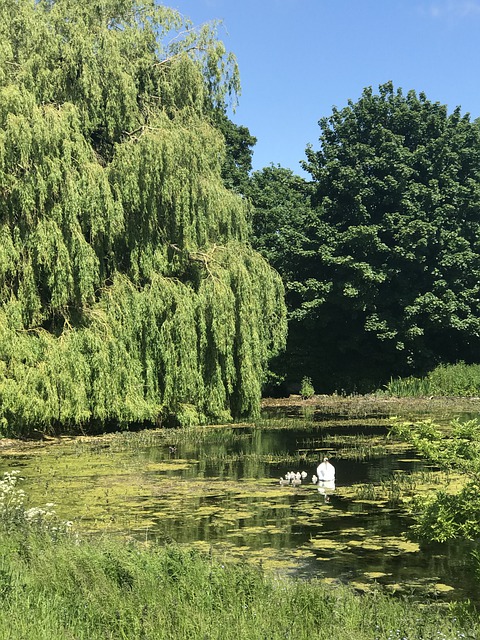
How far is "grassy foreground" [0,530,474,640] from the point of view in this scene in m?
6.74

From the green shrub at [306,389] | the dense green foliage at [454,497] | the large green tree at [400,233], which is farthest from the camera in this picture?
the green shrub at [306,389]

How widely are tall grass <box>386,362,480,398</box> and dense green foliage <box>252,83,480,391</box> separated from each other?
4.30 ft

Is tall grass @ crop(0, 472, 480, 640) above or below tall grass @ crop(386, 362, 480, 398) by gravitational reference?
below

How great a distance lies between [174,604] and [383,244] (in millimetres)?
34788

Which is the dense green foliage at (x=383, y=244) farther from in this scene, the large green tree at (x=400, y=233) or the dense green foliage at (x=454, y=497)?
the dense green foliage at (x=454, y=497)

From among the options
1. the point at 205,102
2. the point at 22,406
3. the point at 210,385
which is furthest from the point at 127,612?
the point at 205,102

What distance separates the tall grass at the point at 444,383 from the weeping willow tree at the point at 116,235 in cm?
1332

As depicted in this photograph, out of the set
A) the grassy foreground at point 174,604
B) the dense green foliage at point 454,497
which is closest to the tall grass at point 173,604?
the grassy foreground at point 174,604

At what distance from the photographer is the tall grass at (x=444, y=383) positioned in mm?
39344

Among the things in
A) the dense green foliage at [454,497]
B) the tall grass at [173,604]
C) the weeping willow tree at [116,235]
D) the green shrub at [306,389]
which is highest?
the weeping willow tree at [116,235]

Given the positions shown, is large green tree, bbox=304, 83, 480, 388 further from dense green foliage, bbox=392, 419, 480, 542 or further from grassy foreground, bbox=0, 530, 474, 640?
grassy foreground, bbox=0, 530, 474, 640

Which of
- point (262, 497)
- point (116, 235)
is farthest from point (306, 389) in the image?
point (262, 497)

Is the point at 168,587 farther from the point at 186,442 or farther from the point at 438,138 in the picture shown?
the point at 438,138

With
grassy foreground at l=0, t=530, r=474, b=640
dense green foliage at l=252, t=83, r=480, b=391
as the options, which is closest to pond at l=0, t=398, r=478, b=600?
grassy foreground at l=0, t=530, r=474, b=640
